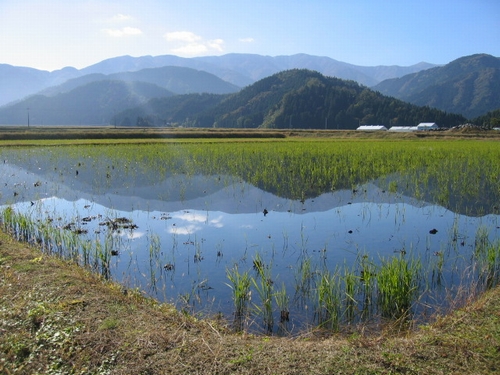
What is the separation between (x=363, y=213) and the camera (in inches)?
360

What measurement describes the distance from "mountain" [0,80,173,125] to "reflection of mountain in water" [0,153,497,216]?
150723mm

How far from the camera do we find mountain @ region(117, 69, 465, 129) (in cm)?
9462

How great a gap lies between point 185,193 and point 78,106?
573 feet

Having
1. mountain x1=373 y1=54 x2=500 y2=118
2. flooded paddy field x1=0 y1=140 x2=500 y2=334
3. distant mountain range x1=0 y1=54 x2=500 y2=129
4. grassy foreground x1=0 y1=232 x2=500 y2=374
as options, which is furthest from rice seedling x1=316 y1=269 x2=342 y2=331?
mountain x1=373 y1=54 x2=500 y2=118

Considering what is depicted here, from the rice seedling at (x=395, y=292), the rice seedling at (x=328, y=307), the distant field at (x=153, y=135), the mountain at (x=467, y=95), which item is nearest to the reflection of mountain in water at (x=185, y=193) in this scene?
the rice seedling at (x=395, y=292)

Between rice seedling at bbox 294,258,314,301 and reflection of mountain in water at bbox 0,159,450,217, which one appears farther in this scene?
reflection of mountain in water at bbox 0,159,450,217

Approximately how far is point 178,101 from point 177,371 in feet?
494

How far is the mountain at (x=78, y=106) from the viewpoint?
499 ft

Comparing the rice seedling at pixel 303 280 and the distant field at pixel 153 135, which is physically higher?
the distant field at pixel 153 135

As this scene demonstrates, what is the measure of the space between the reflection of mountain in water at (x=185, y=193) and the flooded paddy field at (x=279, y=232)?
6cm

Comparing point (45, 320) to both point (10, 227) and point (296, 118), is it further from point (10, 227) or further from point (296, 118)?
point (296, 118)

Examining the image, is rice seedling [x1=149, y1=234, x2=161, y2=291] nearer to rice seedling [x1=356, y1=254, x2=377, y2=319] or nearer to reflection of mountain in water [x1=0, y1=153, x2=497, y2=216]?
rice seedling [x1=356, y1=254, x2=377, y2=319]

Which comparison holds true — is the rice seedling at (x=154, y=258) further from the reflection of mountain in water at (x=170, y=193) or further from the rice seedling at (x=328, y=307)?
the reflection of mountain in water at (x=170, y=193)

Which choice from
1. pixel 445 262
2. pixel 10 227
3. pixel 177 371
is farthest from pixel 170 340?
pixel 10 227
